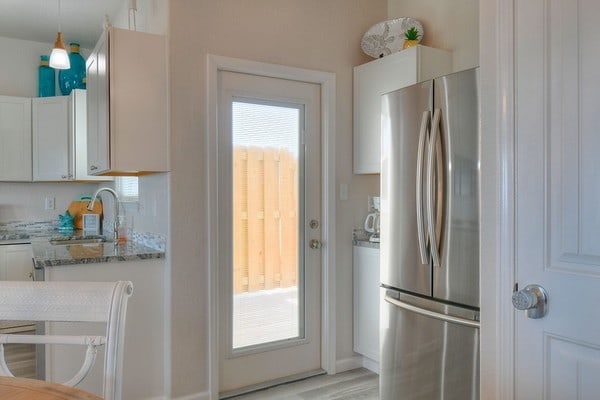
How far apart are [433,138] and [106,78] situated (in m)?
1.76

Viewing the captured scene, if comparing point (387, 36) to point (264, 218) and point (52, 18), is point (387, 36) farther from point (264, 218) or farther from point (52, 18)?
point (52, 18)

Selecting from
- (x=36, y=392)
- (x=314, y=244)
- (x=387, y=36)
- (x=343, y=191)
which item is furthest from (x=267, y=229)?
(x=36, y=392)

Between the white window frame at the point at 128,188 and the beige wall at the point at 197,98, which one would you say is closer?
the beige wall at the point at 197,98

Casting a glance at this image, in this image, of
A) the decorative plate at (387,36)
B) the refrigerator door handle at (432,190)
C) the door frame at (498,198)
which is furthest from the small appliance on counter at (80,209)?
the door frame at (498,198)

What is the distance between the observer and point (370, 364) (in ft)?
10.3

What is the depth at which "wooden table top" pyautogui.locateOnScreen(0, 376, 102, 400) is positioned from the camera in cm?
92

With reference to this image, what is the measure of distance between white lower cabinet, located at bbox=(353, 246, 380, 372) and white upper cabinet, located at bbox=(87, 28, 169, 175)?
1.43 m

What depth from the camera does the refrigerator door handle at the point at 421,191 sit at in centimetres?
214

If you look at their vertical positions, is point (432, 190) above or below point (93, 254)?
above

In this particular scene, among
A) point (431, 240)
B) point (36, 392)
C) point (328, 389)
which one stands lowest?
point (328, 389)

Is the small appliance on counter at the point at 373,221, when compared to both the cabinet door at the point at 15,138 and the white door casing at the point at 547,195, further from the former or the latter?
the cabinet door at the point at 15,138

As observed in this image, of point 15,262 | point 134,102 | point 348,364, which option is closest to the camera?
point 134,102

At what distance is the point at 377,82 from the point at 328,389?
2012 mm

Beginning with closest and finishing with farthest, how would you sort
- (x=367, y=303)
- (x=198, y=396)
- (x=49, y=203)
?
(x=198, y=396) < (x=367, y=303) < (x=49, y=203)
